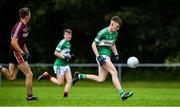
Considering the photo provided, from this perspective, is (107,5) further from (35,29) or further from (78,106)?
(78,106)

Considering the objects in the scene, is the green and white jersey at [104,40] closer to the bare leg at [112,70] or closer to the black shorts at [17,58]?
the bare leg at [112,70]

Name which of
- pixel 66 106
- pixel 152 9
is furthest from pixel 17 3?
pixel 66 106

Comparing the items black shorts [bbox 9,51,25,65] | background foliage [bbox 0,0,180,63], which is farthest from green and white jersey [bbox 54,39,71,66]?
background foliage [bbox 0,0,180,63]

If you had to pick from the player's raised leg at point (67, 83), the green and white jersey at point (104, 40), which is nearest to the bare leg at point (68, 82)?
the player's raised leg at point (67, 83)

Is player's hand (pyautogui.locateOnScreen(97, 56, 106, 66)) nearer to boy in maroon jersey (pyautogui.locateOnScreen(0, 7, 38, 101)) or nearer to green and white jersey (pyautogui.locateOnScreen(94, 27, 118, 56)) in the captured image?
green and white jersey (pyautogui.locateOnScreen(94, 27, 118, 56))

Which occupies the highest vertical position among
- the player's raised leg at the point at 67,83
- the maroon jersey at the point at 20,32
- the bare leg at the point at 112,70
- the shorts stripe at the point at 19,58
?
the maroon jersey at the point at 20,32

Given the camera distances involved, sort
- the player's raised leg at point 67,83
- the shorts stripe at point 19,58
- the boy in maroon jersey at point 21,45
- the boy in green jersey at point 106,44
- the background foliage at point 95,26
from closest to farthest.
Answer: the boy in maroon jersey at point 21,45
the shorts stripe at point 19,58
the boy in green jersey at point 106,44
the player's raised leg at point 67,83
the background foliage at point 95,26

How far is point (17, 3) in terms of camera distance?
117ft

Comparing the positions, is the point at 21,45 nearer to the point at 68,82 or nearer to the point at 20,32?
the point at 20,32

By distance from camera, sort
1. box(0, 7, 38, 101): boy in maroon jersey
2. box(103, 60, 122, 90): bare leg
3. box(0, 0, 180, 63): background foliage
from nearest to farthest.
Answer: box(0, 7, 38, 101): boy in maroon jersey, box(103, 60, 122, 90): bare leg, box(0, 0, 180, 63): background foliage

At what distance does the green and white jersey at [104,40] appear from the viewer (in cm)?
1686

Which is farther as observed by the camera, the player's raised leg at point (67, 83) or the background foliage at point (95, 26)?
the background foliage at point (95, 26)

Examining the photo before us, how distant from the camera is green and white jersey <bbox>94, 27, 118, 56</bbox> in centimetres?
1686

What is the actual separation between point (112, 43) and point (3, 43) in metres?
19.5
